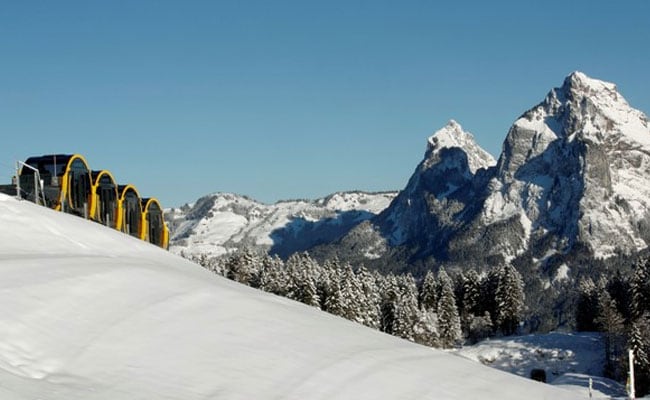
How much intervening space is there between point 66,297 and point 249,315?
336 centimetres

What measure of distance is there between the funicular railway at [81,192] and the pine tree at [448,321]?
41468mm

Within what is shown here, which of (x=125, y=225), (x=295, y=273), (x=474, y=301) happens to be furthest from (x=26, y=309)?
(x=474, y=301)

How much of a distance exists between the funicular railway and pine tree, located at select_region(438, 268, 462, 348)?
4147cm

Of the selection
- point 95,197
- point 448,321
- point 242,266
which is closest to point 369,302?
point 242,266

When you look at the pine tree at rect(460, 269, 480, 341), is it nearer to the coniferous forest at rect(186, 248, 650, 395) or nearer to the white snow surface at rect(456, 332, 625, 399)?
the coniferous forest at rect(186, 248, 650, 395)

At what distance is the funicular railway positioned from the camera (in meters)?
39.4

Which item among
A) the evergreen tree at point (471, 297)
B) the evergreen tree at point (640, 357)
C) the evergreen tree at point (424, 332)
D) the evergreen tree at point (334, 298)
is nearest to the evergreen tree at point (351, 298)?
the evergreen tree at point (334, 298)

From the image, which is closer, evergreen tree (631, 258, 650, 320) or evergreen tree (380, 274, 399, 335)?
evergreen tree (631, 258, 650, 320)

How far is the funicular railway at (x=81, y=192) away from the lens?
39406 mm

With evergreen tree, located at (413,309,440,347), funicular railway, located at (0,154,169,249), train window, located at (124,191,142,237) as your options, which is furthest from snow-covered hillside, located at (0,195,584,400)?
evergreen tree, located at (413,309,440,347)

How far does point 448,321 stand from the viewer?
8844 cm

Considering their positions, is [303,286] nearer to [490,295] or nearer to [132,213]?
[132,213]

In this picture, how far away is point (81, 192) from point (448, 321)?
5428 centimetres

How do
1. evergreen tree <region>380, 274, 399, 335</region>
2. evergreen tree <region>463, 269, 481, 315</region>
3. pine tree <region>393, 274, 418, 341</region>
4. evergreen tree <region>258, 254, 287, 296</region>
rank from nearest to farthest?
pine tree <region>393, 274, 418, 341</region>, evergreen tree <region>258, 254, 287, 296</region>, evergreen tree <region>380, 274, 399, 335</region>, evergreen tree <region>463, 269, 481, 315</region>
